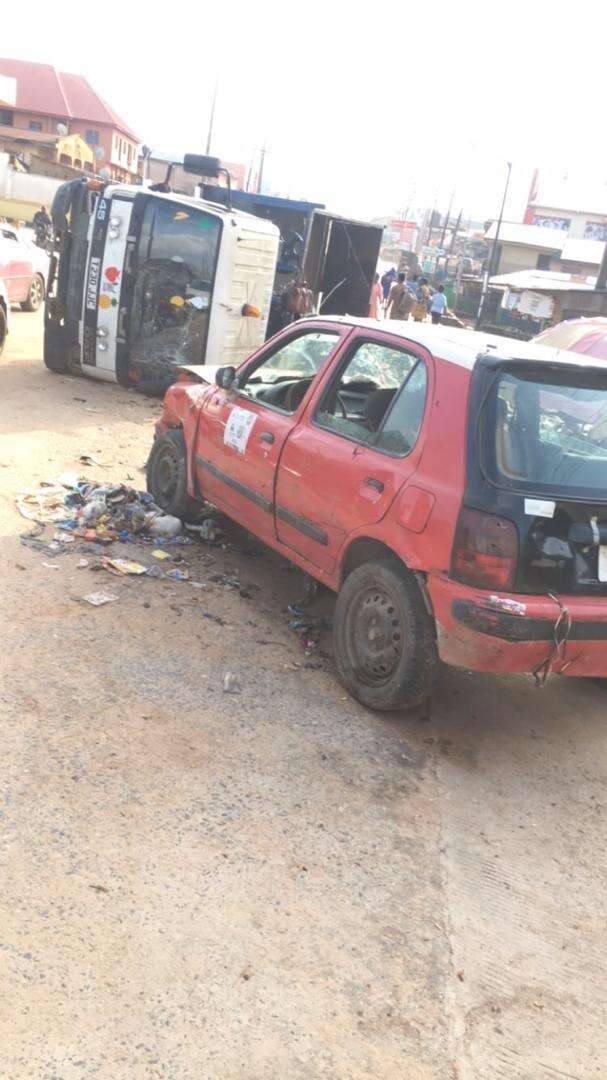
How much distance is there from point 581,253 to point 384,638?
5569 centimetres

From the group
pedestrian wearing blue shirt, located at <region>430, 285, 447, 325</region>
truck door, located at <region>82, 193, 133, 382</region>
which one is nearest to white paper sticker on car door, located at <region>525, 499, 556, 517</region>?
truck door, located at <region>82, 193, 133, 382</region>

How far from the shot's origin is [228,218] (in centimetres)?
930

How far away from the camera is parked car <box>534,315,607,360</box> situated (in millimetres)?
8300

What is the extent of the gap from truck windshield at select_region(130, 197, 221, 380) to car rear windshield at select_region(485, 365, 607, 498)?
20.9 ft

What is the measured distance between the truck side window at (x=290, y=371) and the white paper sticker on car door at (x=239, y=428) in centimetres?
13

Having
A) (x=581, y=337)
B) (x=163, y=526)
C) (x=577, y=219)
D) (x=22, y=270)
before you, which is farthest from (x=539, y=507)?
(x=577, y=219)

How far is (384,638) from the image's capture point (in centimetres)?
396

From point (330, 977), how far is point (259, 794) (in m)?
0.89

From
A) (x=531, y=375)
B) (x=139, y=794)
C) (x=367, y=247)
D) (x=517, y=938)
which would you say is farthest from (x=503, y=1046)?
(x=367, y=247)

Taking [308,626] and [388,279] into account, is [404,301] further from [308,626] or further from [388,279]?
[308,626]

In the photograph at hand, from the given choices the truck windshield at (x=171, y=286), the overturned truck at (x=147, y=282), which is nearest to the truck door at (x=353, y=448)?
the overturned truck at (x=147, y=282)

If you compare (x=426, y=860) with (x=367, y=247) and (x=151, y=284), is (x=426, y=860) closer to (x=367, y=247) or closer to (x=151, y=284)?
(x=151, y=284)

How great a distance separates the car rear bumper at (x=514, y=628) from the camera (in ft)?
11.3

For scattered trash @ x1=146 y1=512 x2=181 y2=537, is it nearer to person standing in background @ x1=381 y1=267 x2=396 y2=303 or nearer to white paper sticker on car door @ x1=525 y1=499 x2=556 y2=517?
white paper sticker on car door @ x1=525 y1=499 x2=556 y2=517
